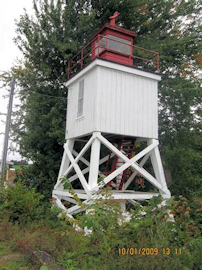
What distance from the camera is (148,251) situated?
4152mm

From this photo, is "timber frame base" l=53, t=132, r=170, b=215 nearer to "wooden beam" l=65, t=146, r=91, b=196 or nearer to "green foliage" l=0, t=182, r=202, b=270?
"wooden beam" l=65, t=146, r=91, b=196

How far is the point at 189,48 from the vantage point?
41.9 ft

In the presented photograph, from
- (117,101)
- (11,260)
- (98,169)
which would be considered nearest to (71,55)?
(117,101)

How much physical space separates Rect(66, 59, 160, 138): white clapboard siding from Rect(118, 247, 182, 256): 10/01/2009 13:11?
3939 mm

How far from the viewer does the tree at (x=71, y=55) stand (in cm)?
1102

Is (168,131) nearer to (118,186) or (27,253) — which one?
(118,186)

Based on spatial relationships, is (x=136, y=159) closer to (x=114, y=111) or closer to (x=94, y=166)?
(x=94, y=166)

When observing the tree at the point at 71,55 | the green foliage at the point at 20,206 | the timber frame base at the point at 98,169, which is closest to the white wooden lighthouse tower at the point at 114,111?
the timber frame base at the point at 98,169

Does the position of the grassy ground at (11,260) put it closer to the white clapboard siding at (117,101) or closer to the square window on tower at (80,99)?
the white clapboard siding at (117,101)

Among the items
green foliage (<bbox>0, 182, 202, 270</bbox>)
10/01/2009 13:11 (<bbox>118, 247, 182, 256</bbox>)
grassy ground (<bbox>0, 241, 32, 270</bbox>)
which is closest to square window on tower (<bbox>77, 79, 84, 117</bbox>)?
green foliage (<bbox>0, 182, 202, 270</bbox>)

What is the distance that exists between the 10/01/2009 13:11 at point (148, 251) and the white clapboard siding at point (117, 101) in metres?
3.94

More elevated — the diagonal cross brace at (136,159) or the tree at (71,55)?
the tree at (71,55)

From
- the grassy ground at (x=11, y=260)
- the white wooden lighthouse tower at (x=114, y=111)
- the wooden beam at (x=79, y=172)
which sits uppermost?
the white wooden lighthouse tower at (x=114, y=111)

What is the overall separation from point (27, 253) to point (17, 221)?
8.28 ft
